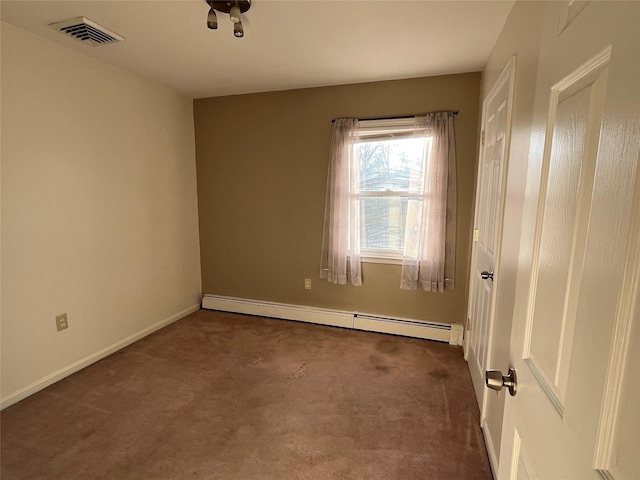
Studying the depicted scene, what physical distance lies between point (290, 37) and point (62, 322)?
2.67 meters

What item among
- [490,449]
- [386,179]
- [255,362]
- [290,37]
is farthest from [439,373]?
[290,37]

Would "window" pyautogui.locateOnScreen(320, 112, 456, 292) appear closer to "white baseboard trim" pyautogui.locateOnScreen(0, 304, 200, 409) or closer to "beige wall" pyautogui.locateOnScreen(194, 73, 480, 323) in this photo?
"beige wall" pyautogui.locateOnScreen(194, 73, 480, 323)

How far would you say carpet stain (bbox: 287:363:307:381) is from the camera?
2504 mm

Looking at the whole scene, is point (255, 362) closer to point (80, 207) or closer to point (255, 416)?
point (255, 416)

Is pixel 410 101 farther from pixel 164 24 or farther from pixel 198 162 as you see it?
pixel 198 162

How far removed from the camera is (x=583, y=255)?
51 cm

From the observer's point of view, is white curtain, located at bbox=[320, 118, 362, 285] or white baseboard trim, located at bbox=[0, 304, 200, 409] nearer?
white baseboard trim, located at bbox=[0, 304, 200, 409]

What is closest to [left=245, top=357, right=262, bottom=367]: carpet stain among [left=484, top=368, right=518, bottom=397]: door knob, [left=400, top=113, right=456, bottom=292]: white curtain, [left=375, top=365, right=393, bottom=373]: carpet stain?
[left=375, top=365, right=393, bottom=373]: carpet stain

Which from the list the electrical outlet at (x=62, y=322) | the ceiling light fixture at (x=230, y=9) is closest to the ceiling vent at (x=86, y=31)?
the ceiling light fixture at (x=230, y=9)

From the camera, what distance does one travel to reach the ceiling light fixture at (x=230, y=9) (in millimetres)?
1734

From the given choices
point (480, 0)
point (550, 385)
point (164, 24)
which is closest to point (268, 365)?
point (550, 385)

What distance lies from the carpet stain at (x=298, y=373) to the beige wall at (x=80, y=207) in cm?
164

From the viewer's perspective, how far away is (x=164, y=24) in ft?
6.68

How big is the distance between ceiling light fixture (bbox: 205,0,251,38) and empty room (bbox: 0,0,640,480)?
0.02 metres
